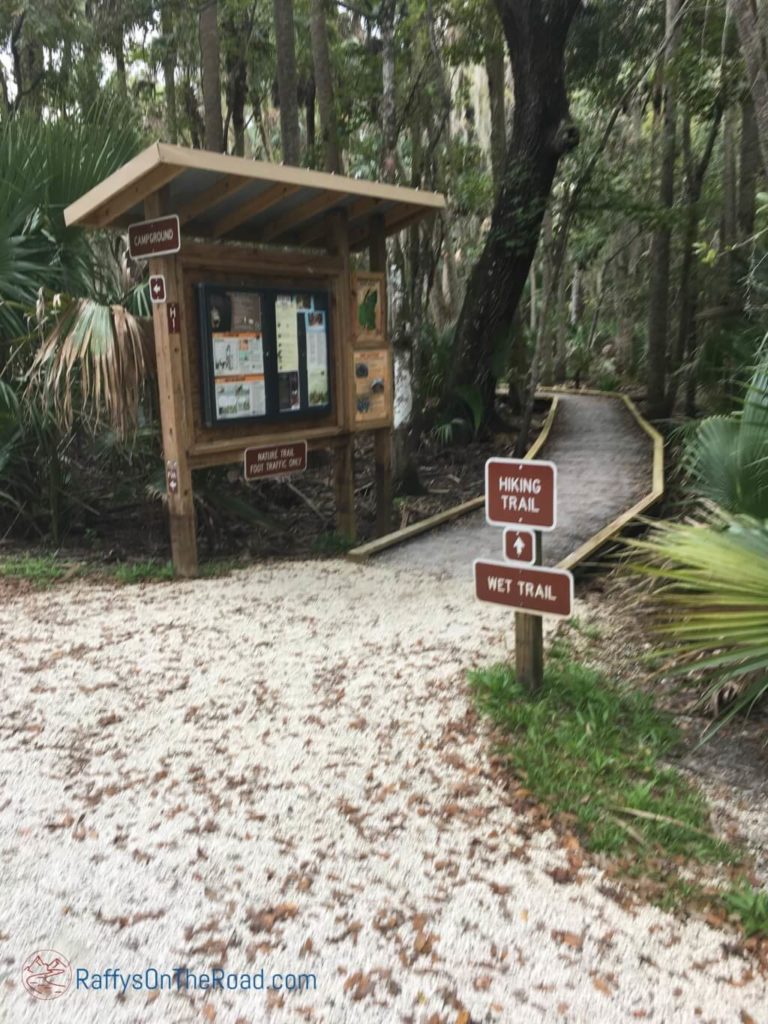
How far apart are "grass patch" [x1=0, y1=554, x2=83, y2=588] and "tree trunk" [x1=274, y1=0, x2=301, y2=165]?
5.57 meters

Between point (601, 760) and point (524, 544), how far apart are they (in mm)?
1037

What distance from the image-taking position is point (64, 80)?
15.0 m

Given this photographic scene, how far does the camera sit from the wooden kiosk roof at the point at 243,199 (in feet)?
18.1

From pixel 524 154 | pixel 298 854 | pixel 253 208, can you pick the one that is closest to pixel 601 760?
pixel 298 854

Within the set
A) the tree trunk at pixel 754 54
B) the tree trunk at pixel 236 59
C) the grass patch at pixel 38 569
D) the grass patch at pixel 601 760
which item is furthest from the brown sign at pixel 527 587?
the tree trunk at pixel 236 59

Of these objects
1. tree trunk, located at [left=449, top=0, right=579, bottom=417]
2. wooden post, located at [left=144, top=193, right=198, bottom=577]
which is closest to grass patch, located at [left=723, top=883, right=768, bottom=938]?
wooden post, located at [left=144, top=193, right=198, bottom=577]

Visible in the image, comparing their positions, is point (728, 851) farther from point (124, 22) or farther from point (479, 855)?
point (124, 22)

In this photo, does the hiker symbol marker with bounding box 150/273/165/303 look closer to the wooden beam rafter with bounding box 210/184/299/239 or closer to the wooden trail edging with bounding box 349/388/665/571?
the wooden beam rafter with bounding box 210/184/299/239

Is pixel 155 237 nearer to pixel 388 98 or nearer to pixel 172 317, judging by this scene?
pixel 172 317

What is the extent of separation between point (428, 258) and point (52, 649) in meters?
9.39

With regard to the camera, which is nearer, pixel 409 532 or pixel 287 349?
pixel 287 349

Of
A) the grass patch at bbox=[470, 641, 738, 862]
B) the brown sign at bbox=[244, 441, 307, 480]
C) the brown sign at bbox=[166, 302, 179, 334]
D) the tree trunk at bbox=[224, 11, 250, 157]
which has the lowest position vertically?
the grass patch at bbox=[470, 641, 738, 862]

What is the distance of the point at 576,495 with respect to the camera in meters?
8.83

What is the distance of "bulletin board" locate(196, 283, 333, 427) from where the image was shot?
249 inches
